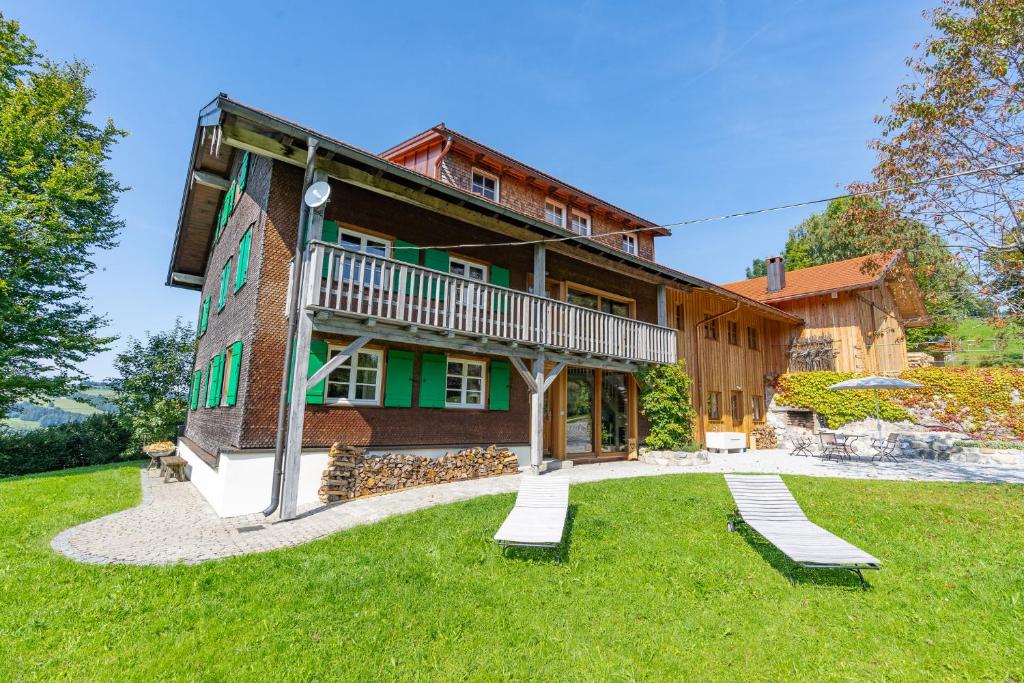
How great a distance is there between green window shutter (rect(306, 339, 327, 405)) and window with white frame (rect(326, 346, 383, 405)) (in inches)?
12.7

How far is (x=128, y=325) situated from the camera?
20.7m

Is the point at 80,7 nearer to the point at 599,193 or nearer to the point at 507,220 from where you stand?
the point at 507,220

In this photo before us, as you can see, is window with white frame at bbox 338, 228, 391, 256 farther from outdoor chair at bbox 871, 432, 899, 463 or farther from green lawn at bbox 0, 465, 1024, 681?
outdoor chair at bbox 871, 432, 899, 463

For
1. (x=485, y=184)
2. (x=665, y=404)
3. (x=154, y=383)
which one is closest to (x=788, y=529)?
(x=665, y=404)

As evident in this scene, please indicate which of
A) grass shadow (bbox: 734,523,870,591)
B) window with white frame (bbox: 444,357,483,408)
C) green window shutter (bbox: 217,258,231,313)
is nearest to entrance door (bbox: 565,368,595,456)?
window with white frame (bbox: 444,357,483,408)

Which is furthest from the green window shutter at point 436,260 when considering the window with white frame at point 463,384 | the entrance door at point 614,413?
the entrance door at point 614,413

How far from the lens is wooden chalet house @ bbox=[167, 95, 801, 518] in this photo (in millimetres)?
8195

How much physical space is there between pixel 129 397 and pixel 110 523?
1573 centimetres

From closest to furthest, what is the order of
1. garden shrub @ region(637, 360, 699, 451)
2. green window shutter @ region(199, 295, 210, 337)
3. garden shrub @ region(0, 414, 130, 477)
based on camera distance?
1. garden shrub @ region(637, 360, 699, 451)
2. green window shutter @ region(199, 295, 210, 337)
3. garden shrub @ region(0, 414, 130, 477)

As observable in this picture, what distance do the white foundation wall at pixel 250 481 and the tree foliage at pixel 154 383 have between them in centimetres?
1209

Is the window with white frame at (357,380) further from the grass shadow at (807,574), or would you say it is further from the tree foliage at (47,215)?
the tree foliage at (47,215)

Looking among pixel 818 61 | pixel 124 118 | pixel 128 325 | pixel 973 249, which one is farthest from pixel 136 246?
pixel 973 249

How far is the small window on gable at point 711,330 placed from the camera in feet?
60.7

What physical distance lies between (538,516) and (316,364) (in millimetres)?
5314
